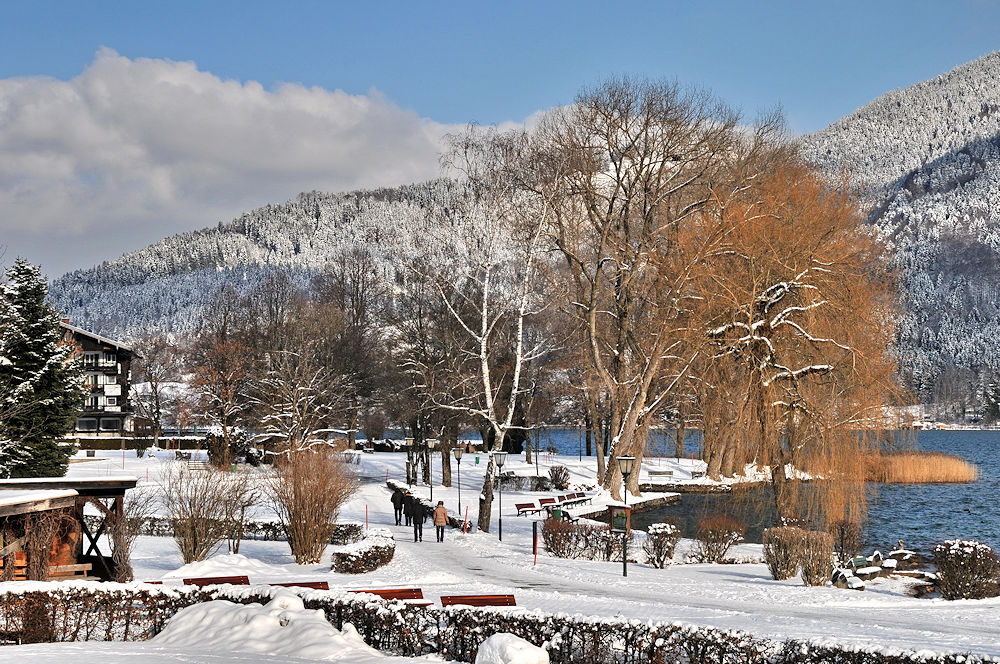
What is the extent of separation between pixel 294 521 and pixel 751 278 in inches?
550

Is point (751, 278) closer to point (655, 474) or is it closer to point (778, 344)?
point (778, 344)

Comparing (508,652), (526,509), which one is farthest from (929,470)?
(508,652)

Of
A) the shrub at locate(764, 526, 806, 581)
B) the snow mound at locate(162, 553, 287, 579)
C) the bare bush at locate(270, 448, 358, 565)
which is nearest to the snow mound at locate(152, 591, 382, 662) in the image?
the snow mound at locate(162, 553, 287, 579)

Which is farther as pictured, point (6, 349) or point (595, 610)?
point (6, 349)

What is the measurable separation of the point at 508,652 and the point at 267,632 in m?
3.83

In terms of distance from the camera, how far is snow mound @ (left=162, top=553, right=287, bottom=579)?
2009cm

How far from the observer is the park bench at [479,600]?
13352mm

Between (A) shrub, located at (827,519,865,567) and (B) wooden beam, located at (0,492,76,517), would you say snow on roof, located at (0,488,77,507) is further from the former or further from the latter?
(A) shrub, located at (827,519,865,567)

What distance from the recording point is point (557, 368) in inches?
2185

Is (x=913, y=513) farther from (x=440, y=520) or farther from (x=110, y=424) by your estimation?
(x=110, y=424)

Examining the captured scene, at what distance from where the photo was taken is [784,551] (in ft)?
63.2

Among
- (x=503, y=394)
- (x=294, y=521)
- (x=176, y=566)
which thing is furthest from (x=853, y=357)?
(x=503, y=394)

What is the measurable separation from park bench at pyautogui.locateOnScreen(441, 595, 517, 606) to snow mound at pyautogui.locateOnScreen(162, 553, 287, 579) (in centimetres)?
856

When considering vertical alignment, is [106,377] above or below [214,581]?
above
